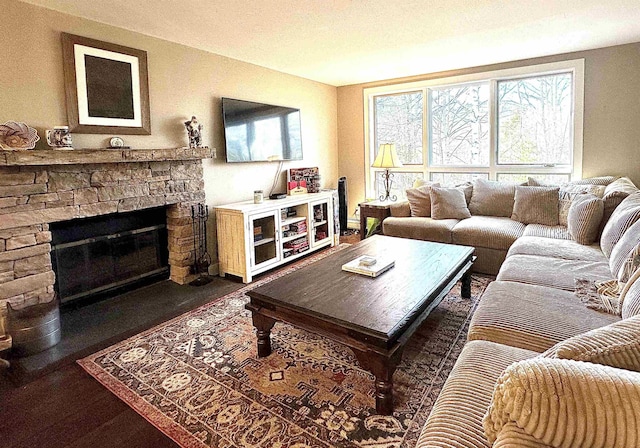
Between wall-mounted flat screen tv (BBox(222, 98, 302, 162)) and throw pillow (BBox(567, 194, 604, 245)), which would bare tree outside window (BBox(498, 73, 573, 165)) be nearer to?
throw pillow (BBox(567, 194, 604, 245))

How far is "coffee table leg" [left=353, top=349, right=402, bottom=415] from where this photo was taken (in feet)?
5.70

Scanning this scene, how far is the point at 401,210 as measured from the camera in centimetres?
453

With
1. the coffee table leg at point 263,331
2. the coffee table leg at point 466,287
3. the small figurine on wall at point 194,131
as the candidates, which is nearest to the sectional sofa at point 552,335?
the coffee table leg at point 466,287

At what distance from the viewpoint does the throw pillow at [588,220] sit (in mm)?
3061

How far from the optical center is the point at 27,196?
2594 millimetres

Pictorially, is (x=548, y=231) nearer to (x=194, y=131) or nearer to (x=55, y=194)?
(x=194, y=131)

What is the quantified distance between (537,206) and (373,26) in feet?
7.84

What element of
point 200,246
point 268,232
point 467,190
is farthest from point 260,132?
point 467,190

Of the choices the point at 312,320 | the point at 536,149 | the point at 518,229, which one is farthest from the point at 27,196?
the point at 536,149

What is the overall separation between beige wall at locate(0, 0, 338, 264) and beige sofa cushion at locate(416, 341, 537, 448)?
2.97 m

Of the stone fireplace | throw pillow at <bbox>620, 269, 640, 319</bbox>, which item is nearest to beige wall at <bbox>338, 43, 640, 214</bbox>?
throw pillow at <bbox>620, 269, 640, 319</bbox>

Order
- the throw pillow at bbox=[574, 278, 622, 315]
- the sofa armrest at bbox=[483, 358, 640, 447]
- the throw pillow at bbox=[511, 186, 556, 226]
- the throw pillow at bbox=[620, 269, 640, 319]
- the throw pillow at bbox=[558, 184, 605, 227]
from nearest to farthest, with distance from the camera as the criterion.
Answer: the sofa armrest at bbox=[483, 358, 640, 447] → the throw pillow at bbox=[620, 269, 640, 319] → the throw pillow at bbox=[574, 278, 622, 315] → the throw pillow at bbox=[558, 184, 605, 227] → the throw pillow at bbox=[511, 186, 556, 226]

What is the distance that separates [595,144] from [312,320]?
157 inches

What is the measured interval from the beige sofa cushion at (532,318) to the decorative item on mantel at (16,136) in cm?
290
